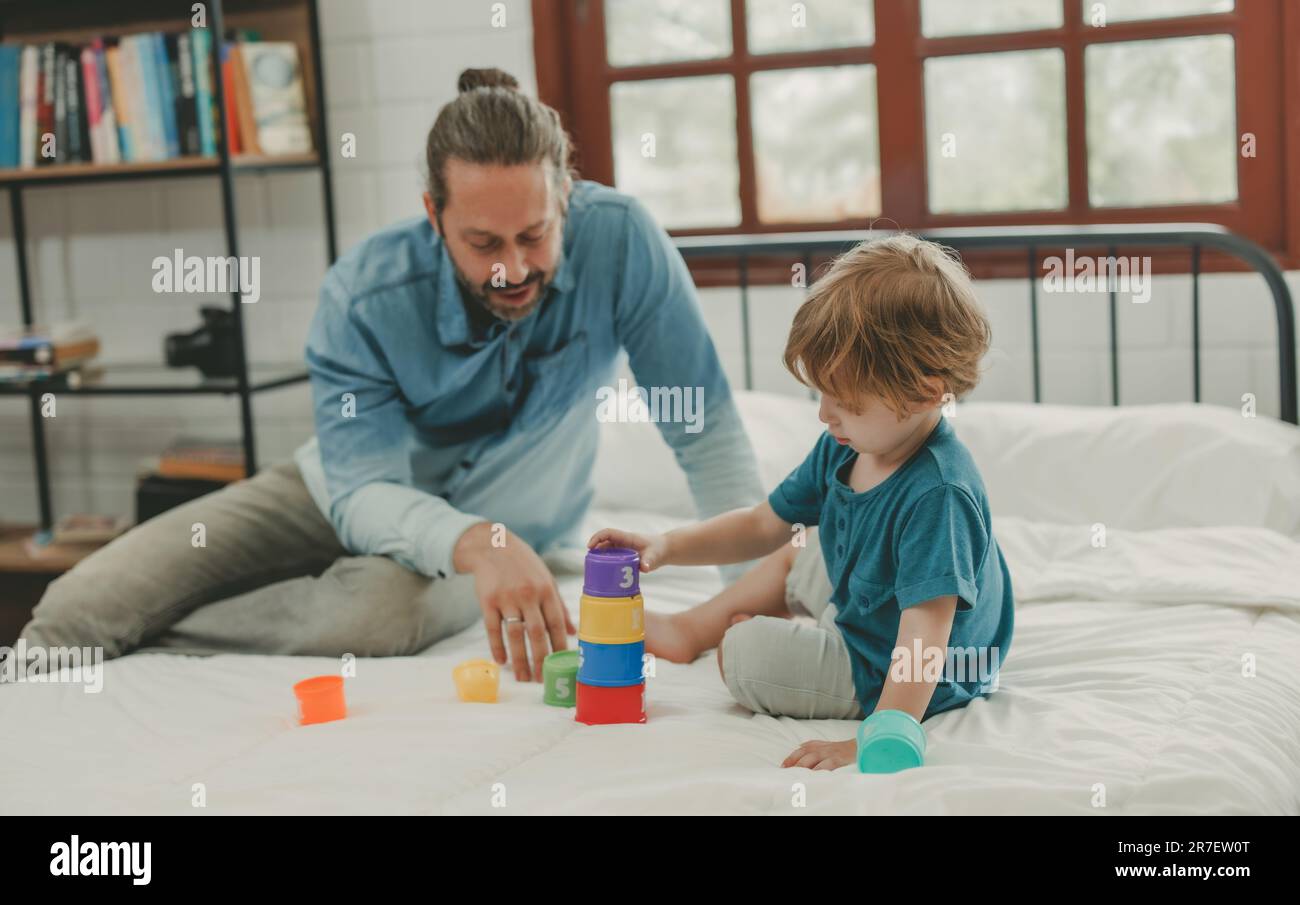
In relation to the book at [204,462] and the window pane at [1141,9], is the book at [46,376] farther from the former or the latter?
the window pane at [1141,9]

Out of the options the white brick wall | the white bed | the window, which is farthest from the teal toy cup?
the window

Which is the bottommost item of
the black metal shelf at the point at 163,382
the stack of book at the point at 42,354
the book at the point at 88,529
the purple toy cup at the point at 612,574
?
the book at the point at 88,529

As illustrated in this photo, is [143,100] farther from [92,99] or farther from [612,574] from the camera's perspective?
[612,574]

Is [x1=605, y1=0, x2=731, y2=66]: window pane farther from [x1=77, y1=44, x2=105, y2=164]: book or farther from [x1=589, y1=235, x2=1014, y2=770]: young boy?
[x1=589, y1=235, x2=1014, y2=770]: young boy

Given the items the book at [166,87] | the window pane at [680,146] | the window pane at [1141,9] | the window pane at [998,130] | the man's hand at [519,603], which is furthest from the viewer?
the window pane at [680,146]

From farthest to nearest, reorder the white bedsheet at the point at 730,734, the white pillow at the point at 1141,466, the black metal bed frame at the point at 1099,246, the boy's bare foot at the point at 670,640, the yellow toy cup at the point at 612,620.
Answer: the black metal bed frame at the point at 1099,246 → the white pillow at the point at 1141,466 → the boy's bare foot at the point at 670,640 → the yellow toy cup at the point at 612,620 → the white bedsheet at the point at 730,734

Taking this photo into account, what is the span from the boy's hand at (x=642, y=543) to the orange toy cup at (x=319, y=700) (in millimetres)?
309

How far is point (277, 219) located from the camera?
9.71 ft

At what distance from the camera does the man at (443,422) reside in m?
1.67

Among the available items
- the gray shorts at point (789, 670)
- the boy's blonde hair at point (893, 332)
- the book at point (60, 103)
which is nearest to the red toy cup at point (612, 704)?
the gray shorts at point (789, 670)

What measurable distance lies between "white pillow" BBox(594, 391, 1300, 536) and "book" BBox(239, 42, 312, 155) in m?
1.12

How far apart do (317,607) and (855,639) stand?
72 centimetres
